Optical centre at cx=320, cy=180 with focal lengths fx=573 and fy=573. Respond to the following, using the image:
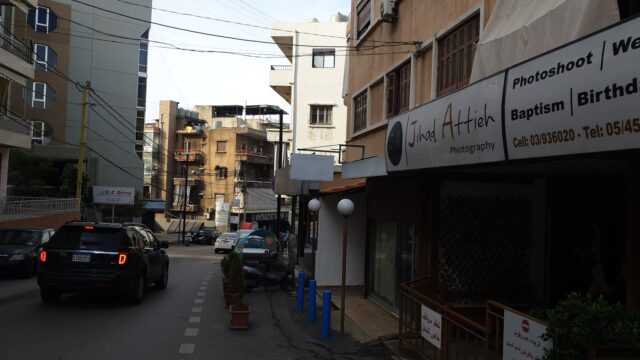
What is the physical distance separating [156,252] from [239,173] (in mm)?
52216

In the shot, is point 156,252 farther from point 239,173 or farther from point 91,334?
point 239,173

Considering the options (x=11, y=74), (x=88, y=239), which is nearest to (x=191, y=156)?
(x=11, y=74)

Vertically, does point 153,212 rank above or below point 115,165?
below

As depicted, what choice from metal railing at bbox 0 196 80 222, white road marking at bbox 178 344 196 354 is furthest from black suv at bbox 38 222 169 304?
metal railing at bbox 0 196 80 222

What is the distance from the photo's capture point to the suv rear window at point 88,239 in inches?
446

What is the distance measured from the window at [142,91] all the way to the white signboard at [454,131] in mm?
47008

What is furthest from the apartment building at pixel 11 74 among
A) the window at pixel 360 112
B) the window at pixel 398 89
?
the window at pixel 398 89

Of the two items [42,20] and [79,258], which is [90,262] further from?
[42,20]

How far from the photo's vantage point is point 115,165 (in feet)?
157

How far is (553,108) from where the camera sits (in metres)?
4.80

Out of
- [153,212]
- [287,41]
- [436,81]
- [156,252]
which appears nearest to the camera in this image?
[436,81]

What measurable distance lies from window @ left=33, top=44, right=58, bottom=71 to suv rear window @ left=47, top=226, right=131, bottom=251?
34.3 meters

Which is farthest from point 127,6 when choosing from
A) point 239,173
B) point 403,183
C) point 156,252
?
point 403,183

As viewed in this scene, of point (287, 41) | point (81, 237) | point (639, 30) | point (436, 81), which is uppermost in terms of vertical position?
point (287, 41)
